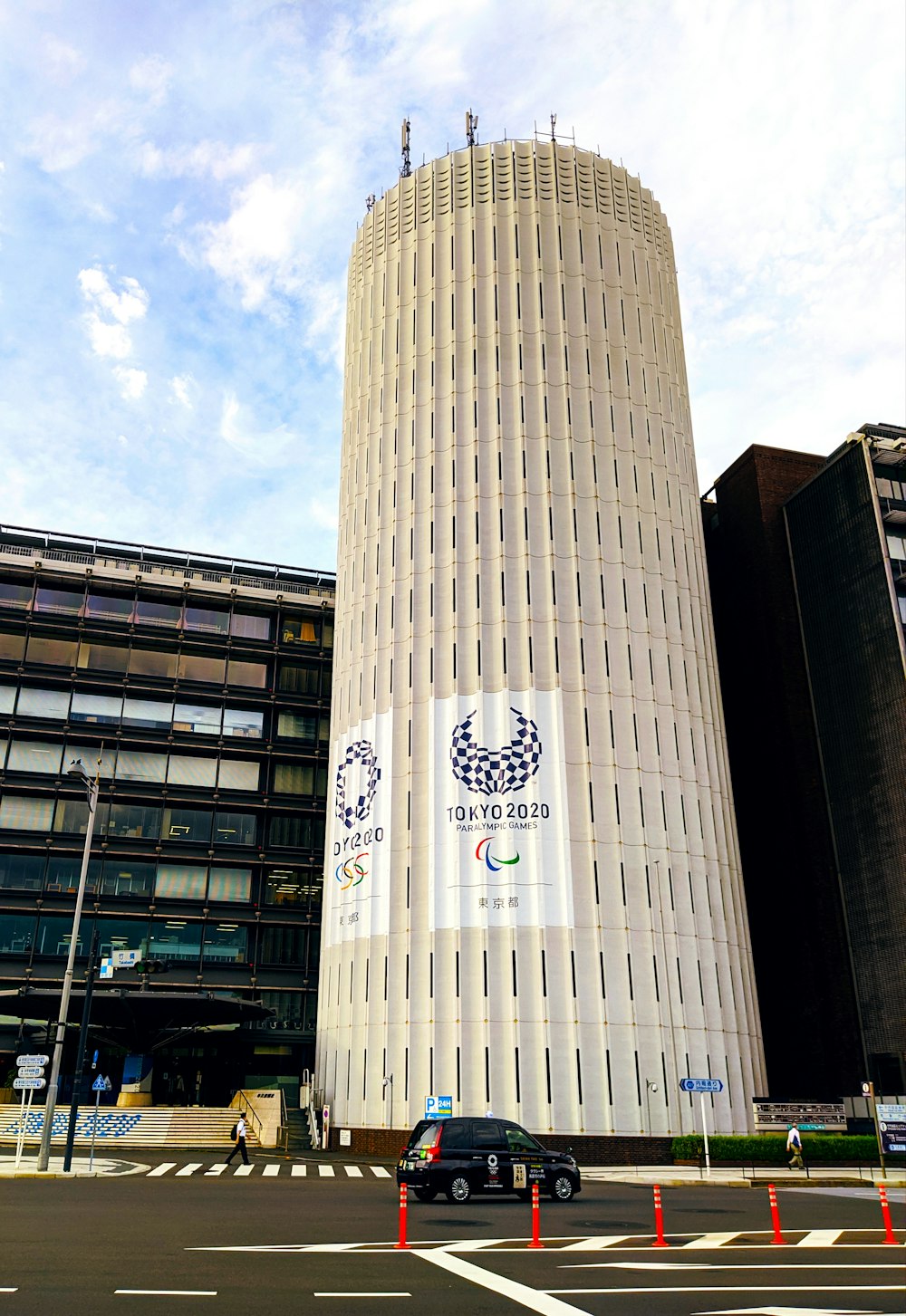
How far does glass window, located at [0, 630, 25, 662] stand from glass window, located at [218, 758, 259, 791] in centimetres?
1388

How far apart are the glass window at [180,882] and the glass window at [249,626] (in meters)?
15.4

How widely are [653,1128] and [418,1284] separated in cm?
3172

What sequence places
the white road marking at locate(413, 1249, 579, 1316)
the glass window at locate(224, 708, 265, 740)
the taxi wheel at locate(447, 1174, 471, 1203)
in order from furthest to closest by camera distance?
the glass window at locate(224, 708, 265, 740), the taxi wheel at locate(447, 1174, 471, 1203), the white road marking at locate(413, 1249, 579, 1316)

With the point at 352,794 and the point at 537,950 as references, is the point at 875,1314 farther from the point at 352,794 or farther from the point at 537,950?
the point at 352,794

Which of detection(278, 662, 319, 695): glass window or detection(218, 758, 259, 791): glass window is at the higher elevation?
detection(278, 662, 319, 695): glass window

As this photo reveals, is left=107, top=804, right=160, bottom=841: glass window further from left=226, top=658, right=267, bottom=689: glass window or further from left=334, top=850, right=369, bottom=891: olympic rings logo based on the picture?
left=334, top=850, right=369, bottom=891: olympic rings logo

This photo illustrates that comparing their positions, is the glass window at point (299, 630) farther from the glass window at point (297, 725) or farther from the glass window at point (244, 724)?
the glass window at point (244, 724)

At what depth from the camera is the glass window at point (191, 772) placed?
214ft

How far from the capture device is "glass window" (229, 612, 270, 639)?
70250 millimetres

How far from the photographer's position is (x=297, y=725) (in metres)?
69.3

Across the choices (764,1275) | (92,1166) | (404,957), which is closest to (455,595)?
(404,957)

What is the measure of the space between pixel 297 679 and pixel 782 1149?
1636 inches

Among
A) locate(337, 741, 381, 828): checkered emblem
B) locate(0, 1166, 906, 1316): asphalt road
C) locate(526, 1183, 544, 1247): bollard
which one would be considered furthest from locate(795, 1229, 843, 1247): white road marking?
locate(337, 741, 381, 828): checkered emblem

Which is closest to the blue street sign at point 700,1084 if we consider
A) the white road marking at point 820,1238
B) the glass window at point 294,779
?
the white road marking at point 820,1238
